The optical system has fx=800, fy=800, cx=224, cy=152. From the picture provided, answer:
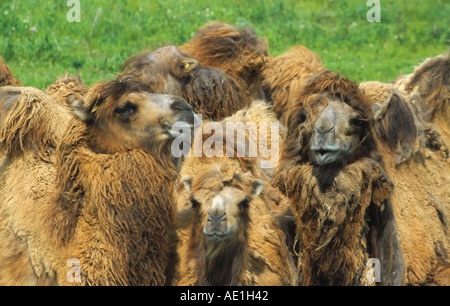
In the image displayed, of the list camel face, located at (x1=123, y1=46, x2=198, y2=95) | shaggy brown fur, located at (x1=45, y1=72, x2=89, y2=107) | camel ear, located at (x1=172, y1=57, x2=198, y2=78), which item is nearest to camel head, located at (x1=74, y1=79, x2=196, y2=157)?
camel face, located at (x1=123, y1=46, x2=198, y2=95)

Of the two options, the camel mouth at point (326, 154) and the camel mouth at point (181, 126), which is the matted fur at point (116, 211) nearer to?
the camel mouth at point (181, 126)

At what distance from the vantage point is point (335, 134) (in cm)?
643

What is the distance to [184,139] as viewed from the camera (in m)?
6.70

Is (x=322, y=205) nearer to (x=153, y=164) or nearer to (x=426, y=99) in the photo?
(x=153, y=164)

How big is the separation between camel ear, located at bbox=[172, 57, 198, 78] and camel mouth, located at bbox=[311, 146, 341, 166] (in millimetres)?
2440

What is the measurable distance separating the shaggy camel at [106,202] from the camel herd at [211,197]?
0.01 meters

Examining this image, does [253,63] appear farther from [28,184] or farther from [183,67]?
[28,184]

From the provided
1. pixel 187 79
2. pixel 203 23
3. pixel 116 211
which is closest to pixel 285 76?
pixel 187 79

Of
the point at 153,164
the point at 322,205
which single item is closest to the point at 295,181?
the point at 322,205

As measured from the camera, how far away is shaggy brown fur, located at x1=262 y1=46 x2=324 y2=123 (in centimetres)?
917

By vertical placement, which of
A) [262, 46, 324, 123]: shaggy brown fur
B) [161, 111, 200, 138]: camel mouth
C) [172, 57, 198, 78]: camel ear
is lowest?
[262, 46, 324, 123]: shaggy brown fur

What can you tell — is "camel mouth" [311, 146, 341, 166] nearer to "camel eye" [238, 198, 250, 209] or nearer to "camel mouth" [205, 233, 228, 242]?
"camel eye" [238, 198, 250, 209]

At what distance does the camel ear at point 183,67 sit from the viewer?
841 centimetres

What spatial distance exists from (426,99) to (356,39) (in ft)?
19.2
